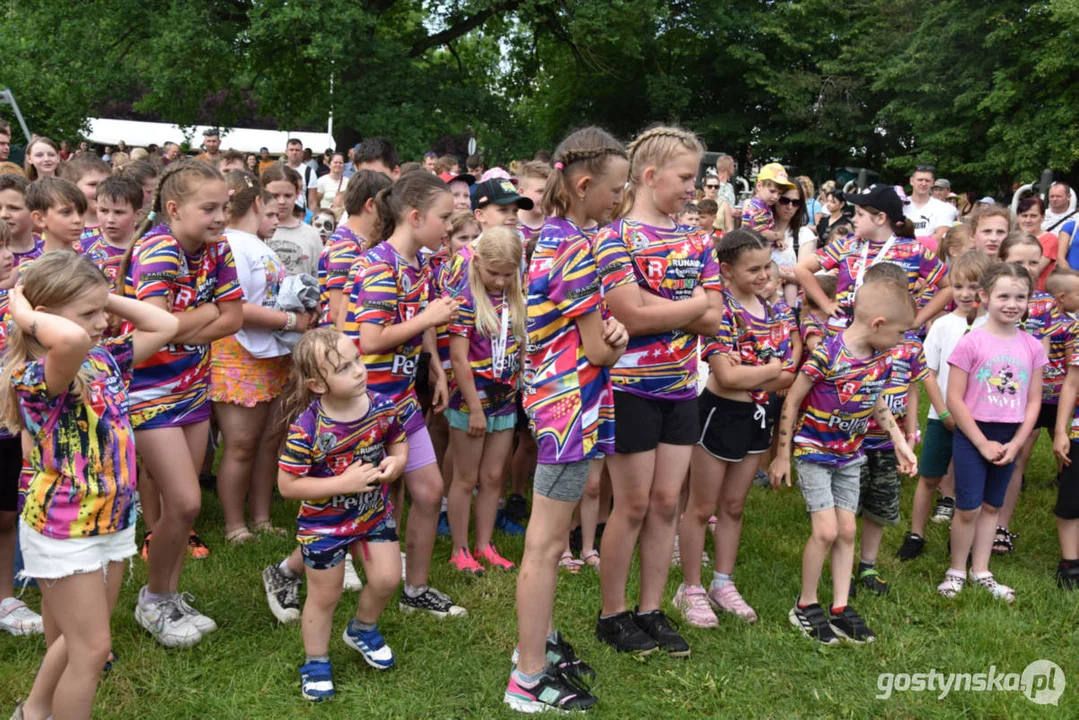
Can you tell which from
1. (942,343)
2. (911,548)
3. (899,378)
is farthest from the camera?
(942,343)

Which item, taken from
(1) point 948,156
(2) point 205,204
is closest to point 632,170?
(2) point 205,204

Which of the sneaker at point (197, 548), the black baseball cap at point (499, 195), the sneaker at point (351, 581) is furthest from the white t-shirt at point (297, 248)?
the sneaker at point (351, 581)

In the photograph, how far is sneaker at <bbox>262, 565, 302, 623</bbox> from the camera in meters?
4.11

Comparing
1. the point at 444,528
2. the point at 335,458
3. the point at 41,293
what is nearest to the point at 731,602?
the point at 444,528

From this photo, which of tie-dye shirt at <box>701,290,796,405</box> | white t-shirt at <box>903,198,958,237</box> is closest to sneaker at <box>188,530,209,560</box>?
tie-dye shirt at <box>701,290,796,405</box>

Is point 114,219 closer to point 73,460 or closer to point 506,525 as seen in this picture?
point 73,460

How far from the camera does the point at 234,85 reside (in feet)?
70.2

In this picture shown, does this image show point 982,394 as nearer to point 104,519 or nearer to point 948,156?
point 104,519

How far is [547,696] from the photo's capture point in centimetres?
330

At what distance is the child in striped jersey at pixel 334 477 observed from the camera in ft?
→ 11.0

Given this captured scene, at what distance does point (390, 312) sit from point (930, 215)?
951 centimetres

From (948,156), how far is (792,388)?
2524 centimetres

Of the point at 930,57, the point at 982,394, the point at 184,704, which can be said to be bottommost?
the point at 184,704

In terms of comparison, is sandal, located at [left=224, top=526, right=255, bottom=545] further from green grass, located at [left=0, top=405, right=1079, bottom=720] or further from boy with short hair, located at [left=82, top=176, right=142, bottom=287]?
boy with short hair, located at [left=82, top=176, right=142, bottom=287]
